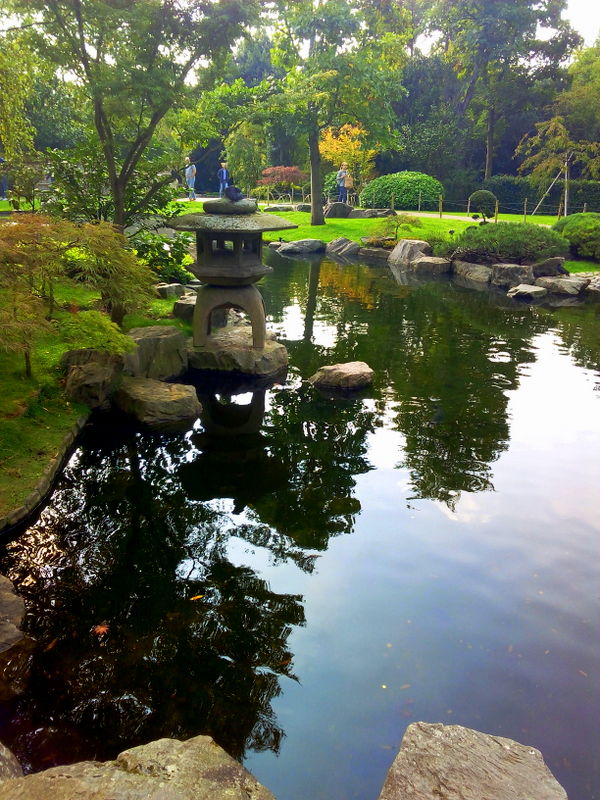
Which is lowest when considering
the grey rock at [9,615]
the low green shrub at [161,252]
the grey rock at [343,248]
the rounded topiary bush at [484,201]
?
the grey rock at [9,615]

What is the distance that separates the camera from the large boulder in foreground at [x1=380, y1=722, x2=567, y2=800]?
10.6ft

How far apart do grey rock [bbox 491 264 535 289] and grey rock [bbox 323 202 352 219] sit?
13696 millimetres

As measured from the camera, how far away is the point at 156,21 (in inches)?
431

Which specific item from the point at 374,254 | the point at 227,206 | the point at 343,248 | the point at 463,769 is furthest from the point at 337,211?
the point at 463,769

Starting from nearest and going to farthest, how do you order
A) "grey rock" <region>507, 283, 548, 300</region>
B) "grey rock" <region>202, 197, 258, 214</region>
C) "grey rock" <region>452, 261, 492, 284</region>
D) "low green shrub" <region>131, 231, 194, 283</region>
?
"grey rock" <region>202, 197, 258, 214</region>
"low green shrub" <region>131, 231, 194, 283</region>
"grey rock" <region>507, 283, 548, 300</region>
"grey rock" <region>452, 261, 492, 284</region>

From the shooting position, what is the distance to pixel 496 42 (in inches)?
1421

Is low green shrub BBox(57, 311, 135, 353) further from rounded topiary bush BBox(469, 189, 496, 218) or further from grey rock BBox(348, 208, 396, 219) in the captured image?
rounded topiary bush BBox(469, 189, 496, 218)

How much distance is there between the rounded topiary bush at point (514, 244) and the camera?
22.5 metres

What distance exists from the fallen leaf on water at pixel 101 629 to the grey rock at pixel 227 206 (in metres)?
7.60

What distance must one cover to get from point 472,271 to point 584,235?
181 inches

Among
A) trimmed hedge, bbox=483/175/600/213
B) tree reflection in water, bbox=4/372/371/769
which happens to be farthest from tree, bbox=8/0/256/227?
trimmed hedge, bbox=483/175/600/213

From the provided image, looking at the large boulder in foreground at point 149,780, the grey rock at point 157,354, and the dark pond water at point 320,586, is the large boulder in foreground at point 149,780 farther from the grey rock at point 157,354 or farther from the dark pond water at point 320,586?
the grey rock at point 157,354

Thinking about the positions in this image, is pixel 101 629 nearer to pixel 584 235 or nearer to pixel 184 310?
pixel 184 310

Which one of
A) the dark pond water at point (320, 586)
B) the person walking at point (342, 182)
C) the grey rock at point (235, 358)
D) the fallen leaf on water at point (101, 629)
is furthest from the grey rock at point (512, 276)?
the fallen leaf on water at point (101, 629)
